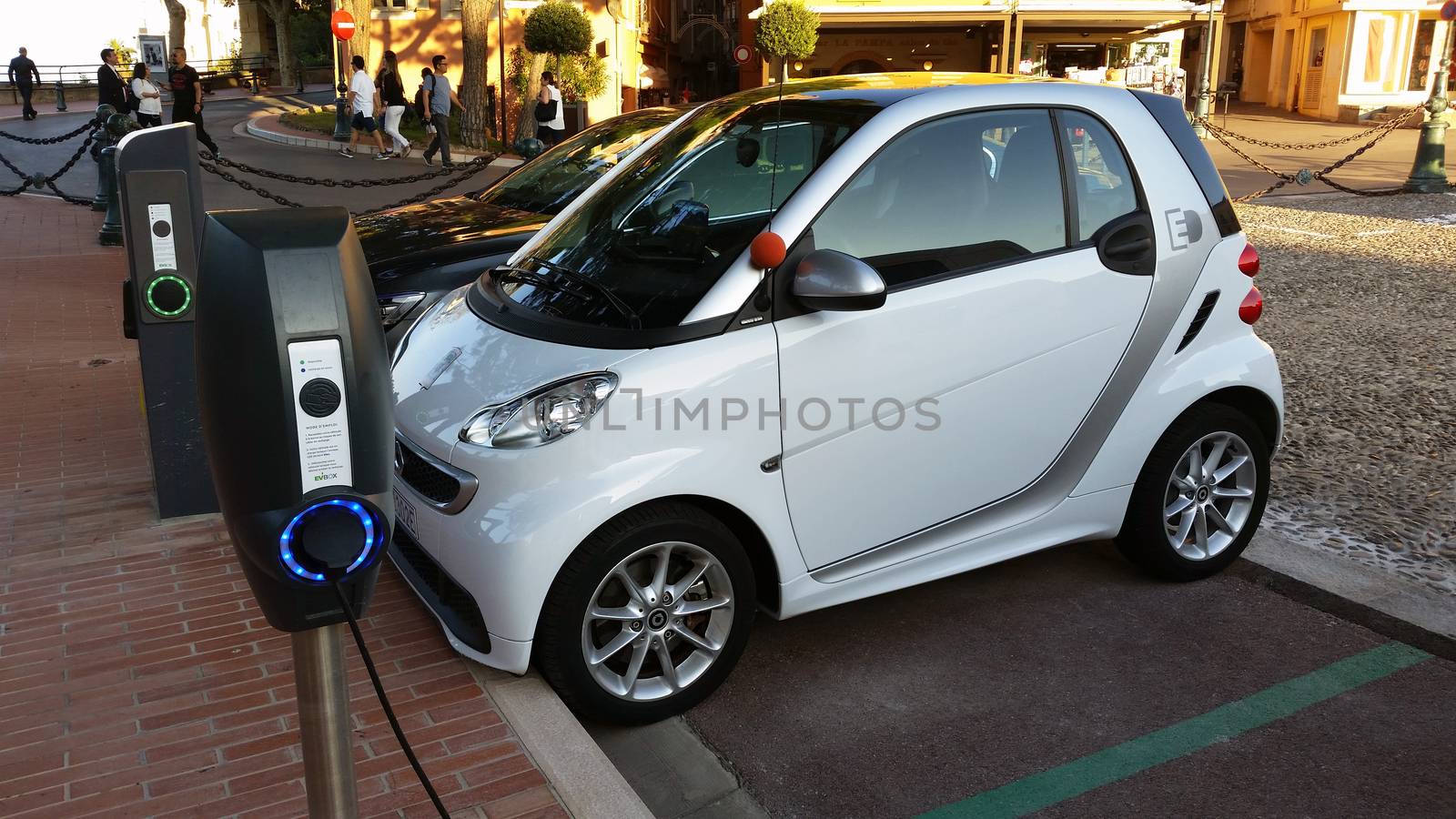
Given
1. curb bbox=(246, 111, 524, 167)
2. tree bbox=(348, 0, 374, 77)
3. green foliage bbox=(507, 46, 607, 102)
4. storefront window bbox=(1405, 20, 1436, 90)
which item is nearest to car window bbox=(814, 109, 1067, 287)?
curb bbox=(246, 111, 524, 167)

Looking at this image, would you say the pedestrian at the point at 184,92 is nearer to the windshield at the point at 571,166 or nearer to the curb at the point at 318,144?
the curb at the point at 318,144

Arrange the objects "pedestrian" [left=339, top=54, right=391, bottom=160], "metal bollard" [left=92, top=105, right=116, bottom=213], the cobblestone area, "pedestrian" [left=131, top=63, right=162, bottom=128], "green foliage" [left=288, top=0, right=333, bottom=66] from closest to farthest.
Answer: the cobblestone area < "metal bollard" [left=92, top=105, right=116, bottom=213] < "pedestrian" [left=131, top=63, right=162, bottom=128] < "pedestrian" [left=339, top=54, right=391, bottom=160] < "green foliage" [left=288, top=0, right=333, bottom=66]

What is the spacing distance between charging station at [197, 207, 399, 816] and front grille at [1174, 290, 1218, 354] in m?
3.27

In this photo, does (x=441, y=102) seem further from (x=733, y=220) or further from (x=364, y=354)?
(x=364, y=354)

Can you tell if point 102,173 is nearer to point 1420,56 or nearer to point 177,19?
point 177,19

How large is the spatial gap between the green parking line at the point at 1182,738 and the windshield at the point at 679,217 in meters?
1.57

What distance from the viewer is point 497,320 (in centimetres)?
388

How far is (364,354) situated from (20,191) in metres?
16.7

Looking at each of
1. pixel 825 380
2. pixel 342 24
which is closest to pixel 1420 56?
pixel 342 24

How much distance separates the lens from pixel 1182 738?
3492mm

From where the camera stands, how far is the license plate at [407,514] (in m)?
3.56

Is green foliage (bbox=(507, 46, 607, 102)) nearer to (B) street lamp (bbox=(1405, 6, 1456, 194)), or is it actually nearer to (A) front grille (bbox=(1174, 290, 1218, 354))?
(B) street lamp (bbox=(1405, 6, 1456, 194))

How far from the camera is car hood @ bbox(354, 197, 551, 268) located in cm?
663

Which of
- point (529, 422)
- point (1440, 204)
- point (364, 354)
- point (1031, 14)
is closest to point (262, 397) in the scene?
point (364, 354)
